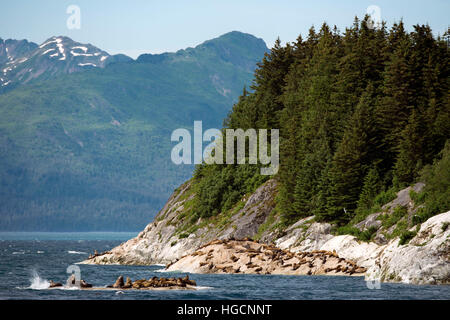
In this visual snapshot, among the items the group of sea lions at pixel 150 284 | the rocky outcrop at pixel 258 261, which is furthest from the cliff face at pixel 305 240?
the group of sea lions at pixel 150 284

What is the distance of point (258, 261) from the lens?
79.8 metres

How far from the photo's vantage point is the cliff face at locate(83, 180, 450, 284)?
60.2 m

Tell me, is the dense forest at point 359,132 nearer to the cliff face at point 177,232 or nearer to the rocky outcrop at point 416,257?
the cliff face at point 177,232

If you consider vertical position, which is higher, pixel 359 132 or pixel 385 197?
pixel 359 132

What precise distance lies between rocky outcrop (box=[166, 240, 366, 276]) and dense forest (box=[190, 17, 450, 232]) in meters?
8.72

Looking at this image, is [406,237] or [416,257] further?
[406,237]

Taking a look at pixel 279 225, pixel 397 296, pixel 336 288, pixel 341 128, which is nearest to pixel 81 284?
pixel 336 288

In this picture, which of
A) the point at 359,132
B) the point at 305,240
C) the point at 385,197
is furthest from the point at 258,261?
the point at 359,132

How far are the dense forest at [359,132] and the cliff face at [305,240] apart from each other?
2760 millimetres

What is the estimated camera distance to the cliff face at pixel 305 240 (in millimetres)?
60156

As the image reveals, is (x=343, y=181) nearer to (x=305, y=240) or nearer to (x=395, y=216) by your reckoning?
(x=305, y=240)

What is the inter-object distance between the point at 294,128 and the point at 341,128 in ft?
31.7

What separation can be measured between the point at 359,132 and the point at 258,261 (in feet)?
69.2

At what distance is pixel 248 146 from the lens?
122m
